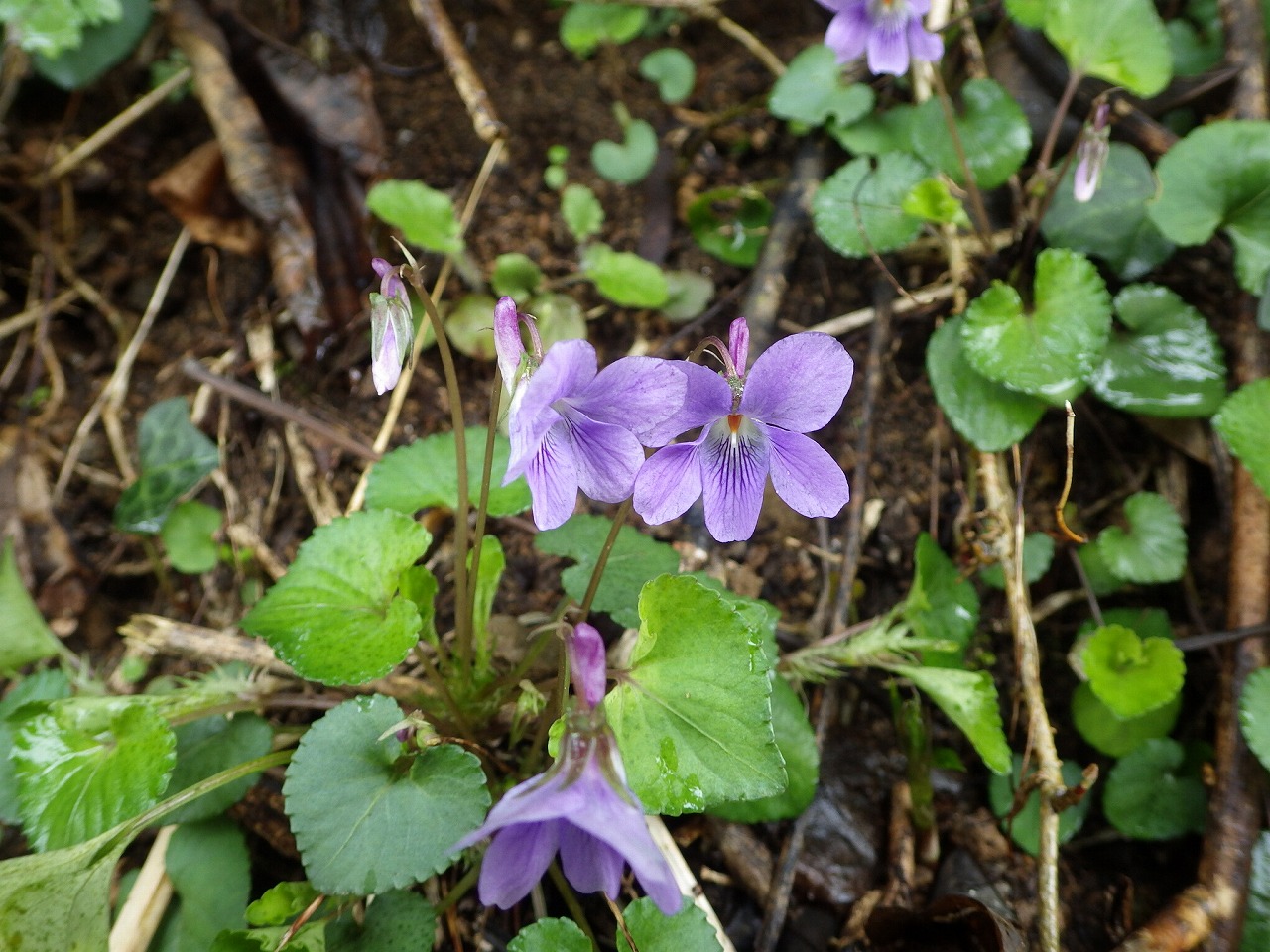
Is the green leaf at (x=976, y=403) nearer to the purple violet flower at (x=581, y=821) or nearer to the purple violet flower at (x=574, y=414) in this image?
the purple violet flower at (x=574, y=414)

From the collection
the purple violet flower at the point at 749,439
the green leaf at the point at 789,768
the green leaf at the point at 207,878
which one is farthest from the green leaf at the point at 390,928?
the purple violet flower at the point at 749,439

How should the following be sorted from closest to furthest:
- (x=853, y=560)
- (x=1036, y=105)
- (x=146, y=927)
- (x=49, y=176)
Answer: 1. (x=146, y=927)
2. (x=853, y=560)
3. (x=1036, y=105)
4. (x=49, y=176)

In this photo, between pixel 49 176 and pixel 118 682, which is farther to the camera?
pixel 49 176

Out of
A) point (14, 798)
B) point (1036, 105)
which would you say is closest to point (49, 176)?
point (14, 798)

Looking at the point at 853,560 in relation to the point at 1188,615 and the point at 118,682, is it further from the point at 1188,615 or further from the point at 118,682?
the point at 118,682

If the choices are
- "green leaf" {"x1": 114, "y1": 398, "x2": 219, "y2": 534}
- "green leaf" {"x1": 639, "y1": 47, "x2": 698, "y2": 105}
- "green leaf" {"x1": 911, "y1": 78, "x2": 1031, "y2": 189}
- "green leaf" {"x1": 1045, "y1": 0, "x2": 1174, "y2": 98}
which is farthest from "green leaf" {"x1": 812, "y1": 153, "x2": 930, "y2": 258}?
"green leaf" {"x1": 114, "y1": 398, "x2": 219, "y2": 534}

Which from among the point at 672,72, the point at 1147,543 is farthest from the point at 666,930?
the point at 672,72

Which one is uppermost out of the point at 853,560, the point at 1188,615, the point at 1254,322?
the point at 1254,322
